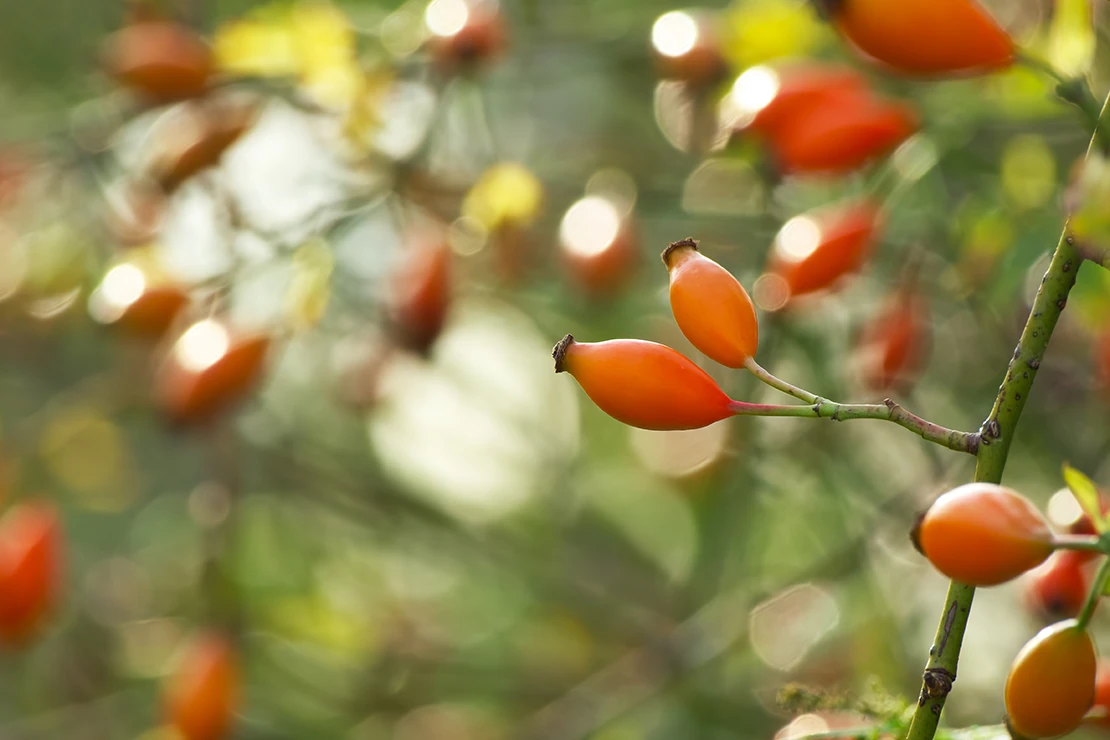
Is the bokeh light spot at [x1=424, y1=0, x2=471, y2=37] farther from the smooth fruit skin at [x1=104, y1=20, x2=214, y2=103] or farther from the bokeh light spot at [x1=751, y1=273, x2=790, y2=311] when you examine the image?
the bokeh light spot at [x1=751, y1=273, x2=790, y2=311]

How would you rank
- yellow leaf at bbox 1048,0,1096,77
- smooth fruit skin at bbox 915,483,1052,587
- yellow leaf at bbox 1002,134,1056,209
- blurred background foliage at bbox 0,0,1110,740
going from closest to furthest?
smooth fruit skin at bbox 915,483,1052,587 → yellow leaf at bbox 1048,0,1096,77 → yellow leaf at bbox 1002,134,1056,209 → blurred background foliage at bbox 0,0,1110,740

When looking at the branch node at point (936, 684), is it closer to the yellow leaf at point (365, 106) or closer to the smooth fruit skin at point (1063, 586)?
the smooth fruit skin at point (1063, 586)

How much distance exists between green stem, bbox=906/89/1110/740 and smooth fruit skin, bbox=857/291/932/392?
1.09 meters

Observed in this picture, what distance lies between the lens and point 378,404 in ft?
10.6

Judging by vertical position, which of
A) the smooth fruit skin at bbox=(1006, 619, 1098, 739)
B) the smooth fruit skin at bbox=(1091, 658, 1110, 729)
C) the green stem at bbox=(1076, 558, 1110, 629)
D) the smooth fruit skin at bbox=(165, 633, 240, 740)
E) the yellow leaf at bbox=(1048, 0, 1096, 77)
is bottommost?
the smooth fruit skin at bbox=(165, 633, 240, 740)

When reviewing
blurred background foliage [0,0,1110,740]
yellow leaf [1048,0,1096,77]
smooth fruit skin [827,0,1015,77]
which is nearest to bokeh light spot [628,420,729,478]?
blurred background foliage [0,0,1110,740]

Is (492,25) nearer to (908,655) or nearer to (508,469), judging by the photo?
(908,655)

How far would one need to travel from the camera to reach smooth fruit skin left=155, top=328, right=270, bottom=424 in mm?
1994

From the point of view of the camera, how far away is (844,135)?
1.71 meters

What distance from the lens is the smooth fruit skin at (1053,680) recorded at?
86cm

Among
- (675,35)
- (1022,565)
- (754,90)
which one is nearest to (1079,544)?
(1022,565)

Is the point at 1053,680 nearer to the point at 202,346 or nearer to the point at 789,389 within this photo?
the point at 789,389

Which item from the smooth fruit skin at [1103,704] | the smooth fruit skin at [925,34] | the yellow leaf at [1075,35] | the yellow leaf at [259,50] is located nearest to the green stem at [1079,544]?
the smooth fruit skin at [1103,704]

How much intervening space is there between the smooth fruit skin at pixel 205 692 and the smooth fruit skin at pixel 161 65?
1.10 m
